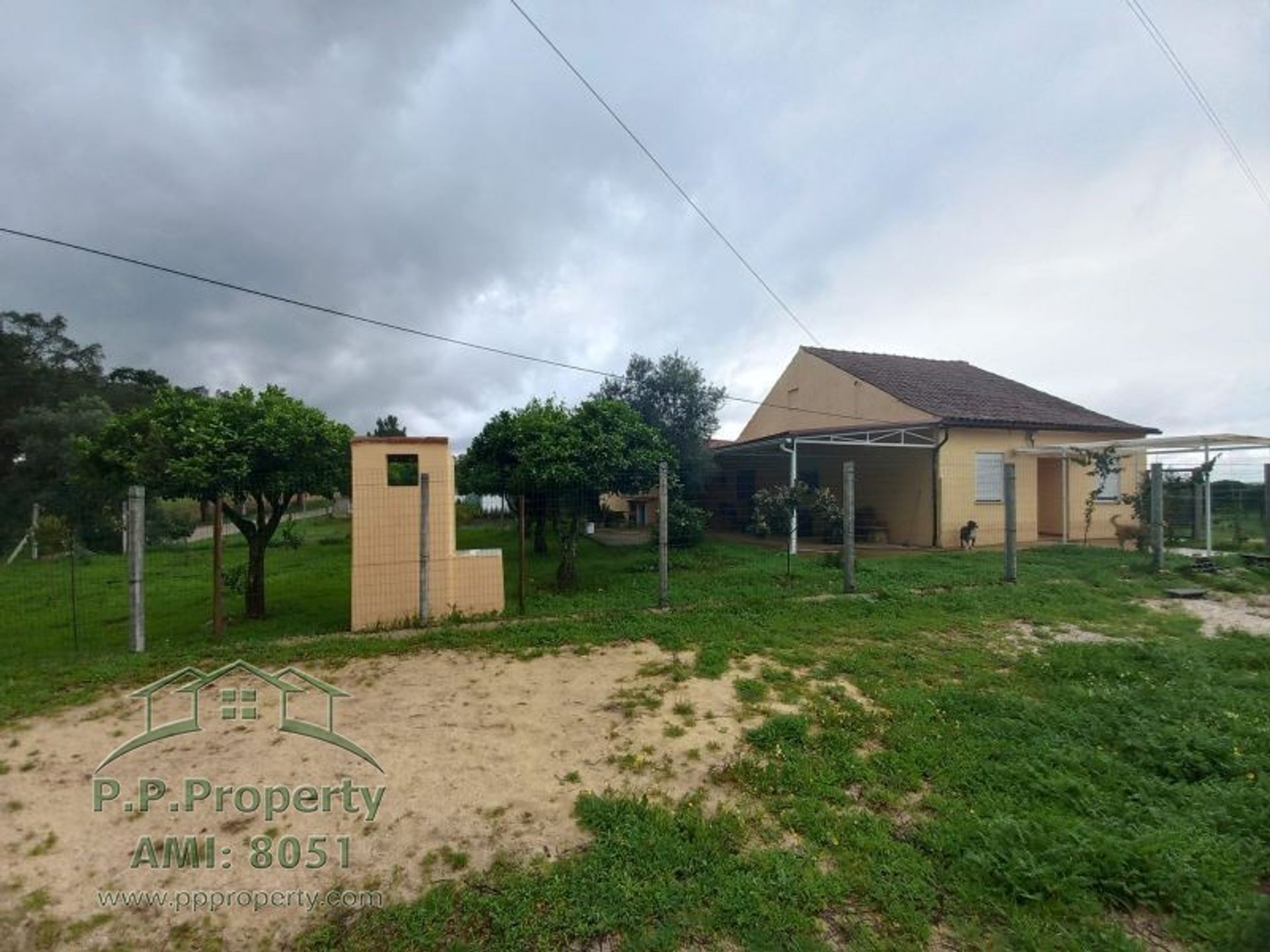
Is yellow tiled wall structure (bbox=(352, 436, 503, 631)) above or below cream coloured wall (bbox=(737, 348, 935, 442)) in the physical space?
below

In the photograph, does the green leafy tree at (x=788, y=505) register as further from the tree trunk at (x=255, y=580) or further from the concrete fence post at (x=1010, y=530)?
the tree trunk at (x=255, y=580)

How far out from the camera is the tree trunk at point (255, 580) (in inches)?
279

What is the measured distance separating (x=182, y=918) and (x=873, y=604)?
662cm

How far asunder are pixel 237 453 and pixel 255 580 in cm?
185

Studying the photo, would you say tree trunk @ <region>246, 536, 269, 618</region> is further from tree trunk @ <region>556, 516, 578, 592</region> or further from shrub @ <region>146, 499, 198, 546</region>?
shrub @ <region>146, 499, 198, 546</region>

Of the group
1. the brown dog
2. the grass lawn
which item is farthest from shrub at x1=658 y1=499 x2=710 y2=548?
the brown dog

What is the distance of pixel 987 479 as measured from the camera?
14016 mm

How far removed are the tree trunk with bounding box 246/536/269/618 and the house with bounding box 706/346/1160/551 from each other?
939cm

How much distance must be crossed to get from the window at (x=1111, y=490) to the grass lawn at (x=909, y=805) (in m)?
11.5

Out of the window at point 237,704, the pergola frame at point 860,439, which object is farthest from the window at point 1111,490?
the window at point 237,704

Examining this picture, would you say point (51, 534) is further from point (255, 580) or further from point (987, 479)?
point (987, 479)

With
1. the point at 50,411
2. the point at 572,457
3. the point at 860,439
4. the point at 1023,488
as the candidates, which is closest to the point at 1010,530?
the point at 860,439

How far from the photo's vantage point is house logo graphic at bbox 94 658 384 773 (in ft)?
11.4

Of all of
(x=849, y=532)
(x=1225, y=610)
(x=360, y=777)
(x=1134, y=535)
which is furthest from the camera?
(x=1134, y=535)
